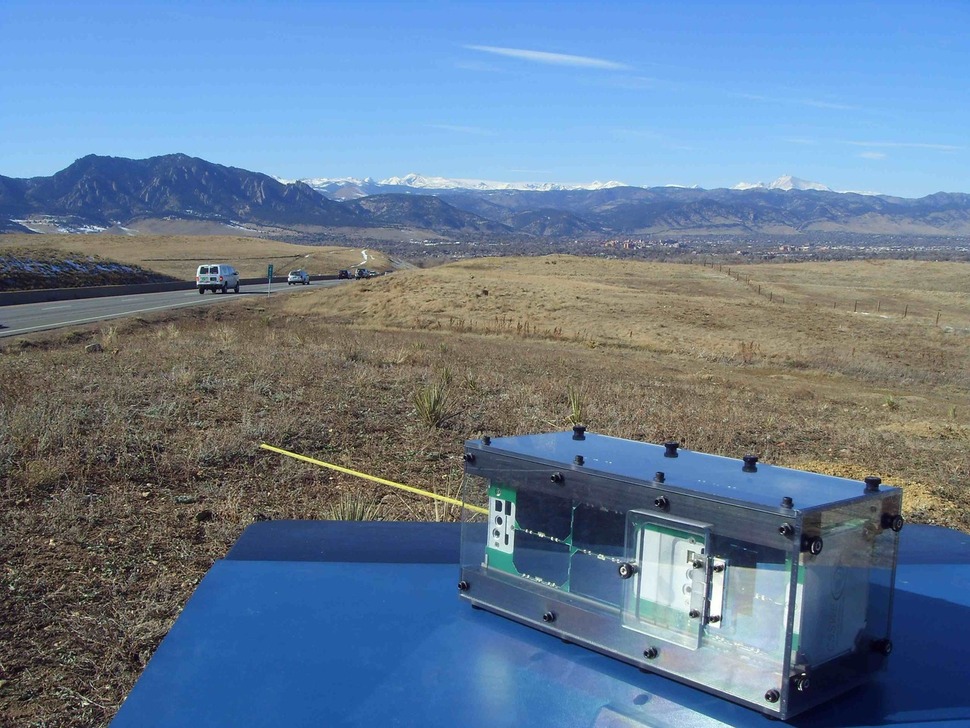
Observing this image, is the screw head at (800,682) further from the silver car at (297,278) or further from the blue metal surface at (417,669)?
the silver car at (297,278)

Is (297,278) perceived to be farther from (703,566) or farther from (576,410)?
(703,566)

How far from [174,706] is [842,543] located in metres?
1.56

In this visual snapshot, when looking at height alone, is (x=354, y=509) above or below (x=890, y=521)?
below

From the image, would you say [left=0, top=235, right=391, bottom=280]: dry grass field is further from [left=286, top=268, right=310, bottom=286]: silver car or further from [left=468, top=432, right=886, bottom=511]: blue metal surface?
[left=468, top=432, right=886, bottom=511]: blue metal surface

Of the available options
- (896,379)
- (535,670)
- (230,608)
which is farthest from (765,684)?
(896,379)

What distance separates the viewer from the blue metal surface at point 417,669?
2123mm

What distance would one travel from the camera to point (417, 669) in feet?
7.64

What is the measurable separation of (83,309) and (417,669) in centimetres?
3863

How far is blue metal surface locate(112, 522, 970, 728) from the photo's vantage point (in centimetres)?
212

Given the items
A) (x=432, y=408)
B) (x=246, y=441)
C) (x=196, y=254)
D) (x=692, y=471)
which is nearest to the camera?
(x=692, y=471)

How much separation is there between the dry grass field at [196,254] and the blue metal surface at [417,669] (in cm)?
7594

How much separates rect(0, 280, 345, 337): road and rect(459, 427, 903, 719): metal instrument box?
2714 centimetres

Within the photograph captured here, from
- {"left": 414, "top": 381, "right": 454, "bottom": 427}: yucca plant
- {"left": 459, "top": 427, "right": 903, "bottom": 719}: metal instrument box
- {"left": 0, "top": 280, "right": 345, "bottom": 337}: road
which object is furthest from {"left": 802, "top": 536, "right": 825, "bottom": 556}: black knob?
{"left": 0, "top": 280, "right": 345, "bottom": 337}: road

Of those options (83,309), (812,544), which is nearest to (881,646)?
(812,544)
